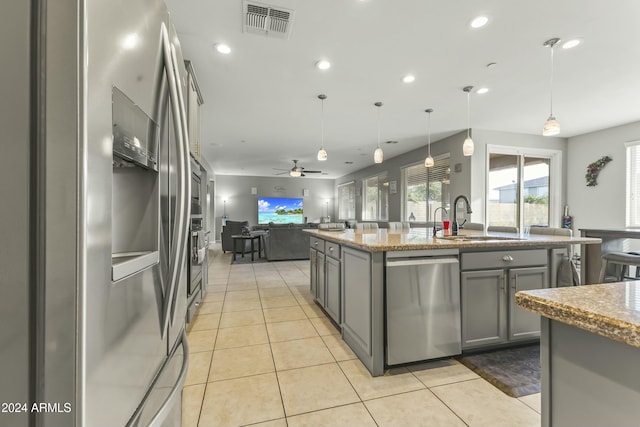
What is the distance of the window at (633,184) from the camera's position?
471 centimetres

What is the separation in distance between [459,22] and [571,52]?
4.68 feet

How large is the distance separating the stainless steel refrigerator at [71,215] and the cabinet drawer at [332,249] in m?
1.96

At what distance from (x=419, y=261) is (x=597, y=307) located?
1368mm

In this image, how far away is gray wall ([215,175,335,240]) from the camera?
36.4 feet

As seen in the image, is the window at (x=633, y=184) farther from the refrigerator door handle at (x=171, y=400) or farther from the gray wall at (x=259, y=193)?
the gray wall at (x=259, y=193)

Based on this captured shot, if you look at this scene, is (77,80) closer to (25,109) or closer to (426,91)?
(25,109)

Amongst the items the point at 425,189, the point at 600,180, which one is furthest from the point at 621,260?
the point at 425,189

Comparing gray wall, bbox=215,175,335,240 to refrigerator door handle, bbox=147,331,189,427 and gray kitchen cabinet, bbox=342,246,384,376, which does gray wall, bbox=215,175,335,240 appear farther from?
refrigerator door handle, bbox=147,331,189,427

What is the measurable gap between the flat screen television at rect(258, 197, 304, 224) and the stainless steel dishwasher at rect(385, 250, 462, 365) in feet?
32.4

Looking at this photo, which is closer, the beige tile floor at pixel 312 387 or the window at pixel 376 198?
the beige tile floor at pixel 312 387

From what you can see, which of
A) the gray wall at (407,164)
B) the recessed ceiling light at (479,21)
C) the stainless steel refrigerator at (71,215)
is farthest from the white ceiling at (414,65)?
the stainless steel refrigerator at (71,215)

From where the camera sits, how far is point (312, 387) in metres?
1.79

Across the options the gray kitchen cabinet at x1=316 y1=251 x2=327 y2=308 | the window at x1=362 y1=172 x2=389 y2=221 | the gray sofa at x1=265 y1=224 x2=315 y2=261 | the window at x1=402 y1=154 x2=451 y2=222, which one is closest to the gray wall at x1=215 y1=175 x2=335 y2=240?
the window at x1=362 y1=172 x2=389 y2=221

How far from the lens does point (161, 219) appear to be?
777 mm
